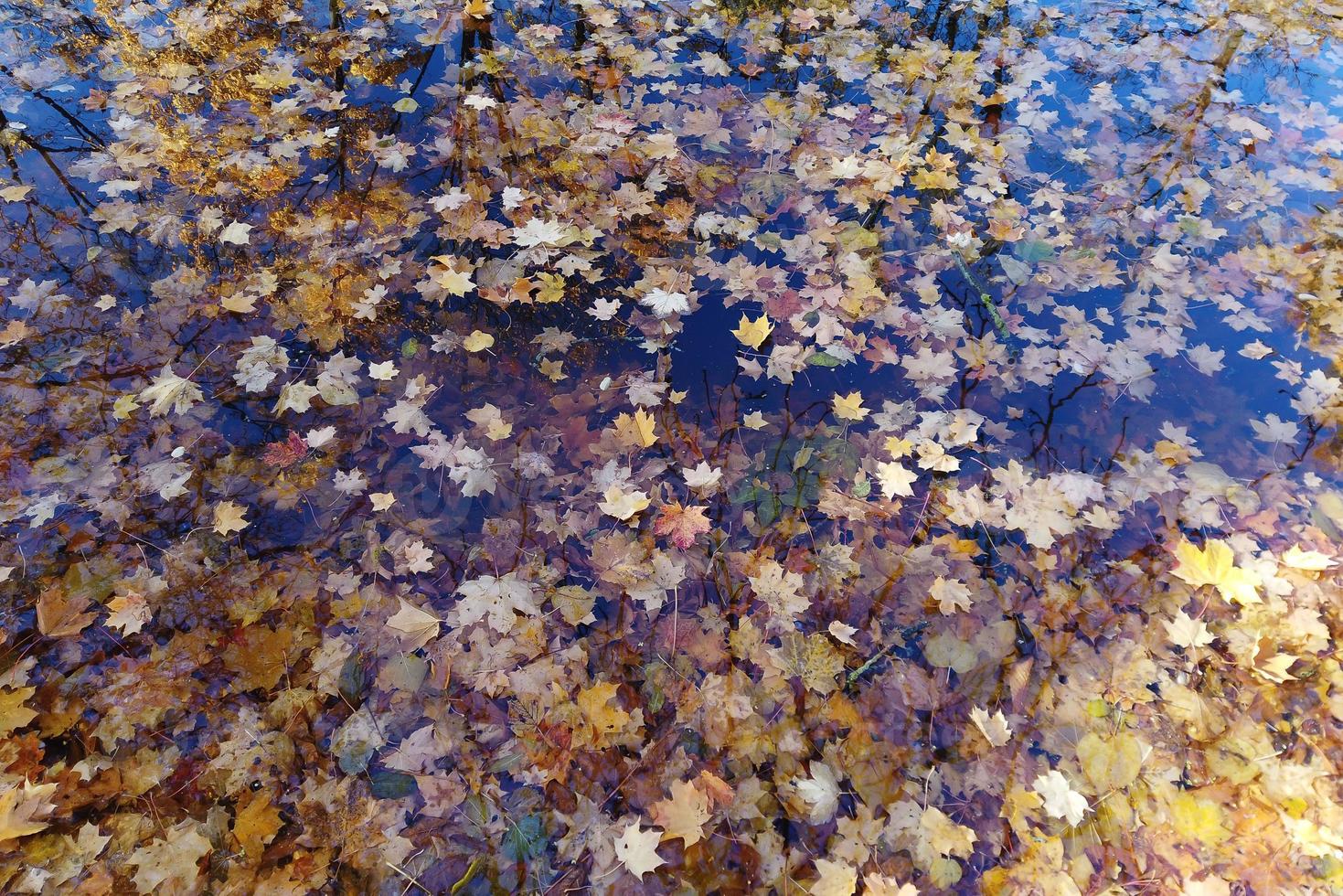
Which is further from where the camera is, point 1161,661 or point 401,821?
point 1161,661

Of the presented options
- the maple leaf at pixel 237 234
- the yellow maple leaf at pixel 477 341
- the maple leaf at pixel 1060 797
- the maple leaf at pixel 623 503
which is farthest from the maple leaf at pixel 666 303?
the maple leaf at pixel 1060 797

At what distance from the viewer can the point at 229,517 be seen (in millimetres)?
3229

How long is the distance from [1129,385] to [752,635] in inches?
102

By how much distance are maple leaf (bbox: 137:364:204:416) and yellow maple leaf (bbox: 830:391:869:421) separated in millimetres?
3358

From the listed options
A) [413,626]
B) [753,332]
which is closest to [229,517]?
[413,626]

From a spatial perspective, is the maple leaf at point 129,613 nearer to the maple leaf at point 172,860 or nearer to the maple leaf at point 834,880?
the maple leaf at point 172,860

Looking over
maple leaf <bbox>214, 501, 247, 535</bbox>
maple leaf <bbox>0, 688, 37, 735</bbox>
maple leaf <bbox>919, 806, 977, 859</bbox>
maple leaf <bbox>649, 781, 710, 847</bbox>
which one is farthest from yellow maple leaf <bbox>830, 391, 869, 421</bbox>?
maple leaf <bbox>0, 688, 37, 735</bbox>

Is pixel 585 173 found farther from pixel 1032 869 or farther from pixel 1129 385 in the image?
pixel 1032 869

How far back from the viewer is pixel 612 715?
2.70 m

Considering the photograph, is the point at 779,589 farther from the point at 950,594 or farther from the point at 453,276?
the point at 453,276

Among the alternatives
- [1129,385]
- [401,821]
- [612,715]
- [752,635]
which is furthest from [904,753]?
[1129,385]

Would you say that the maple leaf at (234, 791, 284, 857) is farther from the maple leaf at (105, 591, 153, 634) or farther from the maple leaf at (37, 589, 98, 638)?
the maple leaf at (37, 589, 98, 638)

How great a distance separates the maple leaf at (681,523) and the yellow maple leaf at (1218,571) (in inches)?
83.5

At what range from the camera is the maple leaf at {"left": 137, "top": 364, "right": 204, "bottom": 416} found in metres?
3.62
